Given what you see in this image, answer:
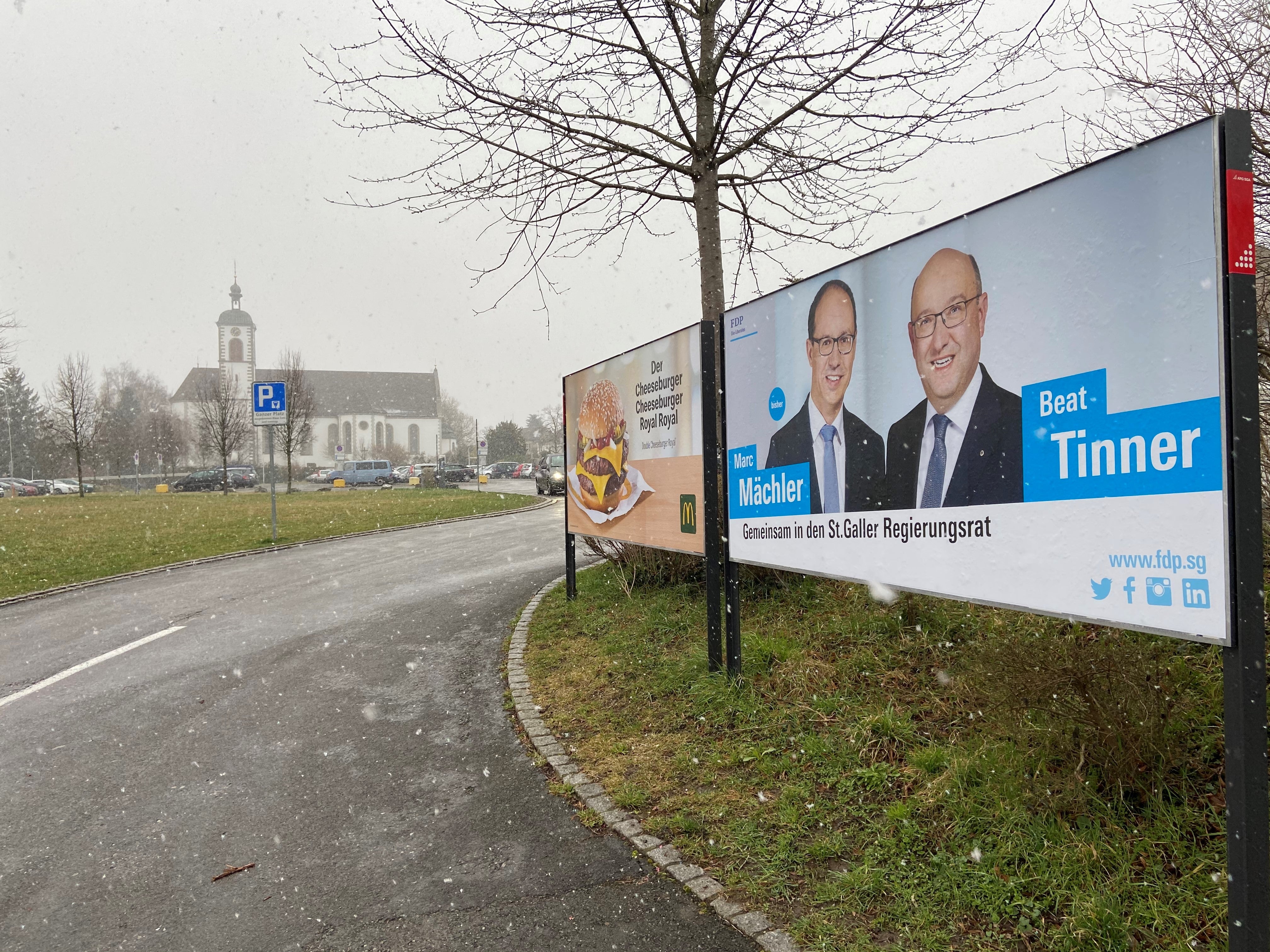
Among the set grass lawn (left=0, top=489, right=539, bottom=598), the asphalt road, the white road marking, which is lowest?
the asphalt road

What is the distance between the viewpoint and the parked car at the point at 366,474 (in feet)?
175

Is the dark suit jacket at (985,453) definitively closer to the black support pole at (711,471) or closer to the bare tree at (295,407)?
the black support pole at (711,471)

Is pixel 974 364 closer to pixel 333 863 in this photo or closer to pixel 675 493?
pixel 675 493

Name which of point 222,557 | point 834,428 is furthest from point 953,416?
point 222,557

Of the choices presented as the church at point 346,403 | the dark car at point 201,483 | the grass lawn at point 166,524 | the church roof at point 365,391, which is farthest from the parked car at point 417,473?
the church roof at point 365,391

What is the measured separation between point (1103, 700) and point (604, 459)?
5063mm

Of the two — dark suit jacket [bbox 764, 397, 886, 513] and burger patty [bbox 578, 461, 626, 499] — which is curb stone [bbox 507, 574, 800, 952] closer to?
dark suit jacket [bbox 764, 397, 886, 513]

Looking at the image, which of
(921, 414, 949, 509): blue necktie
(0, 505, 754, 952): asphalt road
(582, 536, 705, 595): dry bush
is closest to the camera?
(0, 505, 754, 952): asphalt road

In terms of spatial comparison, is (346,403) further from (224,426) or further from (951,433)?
(951,433)

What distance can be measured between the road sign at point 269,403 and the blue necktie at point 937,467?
14.8 metres

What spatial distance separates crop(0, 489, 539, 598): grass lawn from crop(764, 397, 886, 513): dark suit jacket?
11.3 m

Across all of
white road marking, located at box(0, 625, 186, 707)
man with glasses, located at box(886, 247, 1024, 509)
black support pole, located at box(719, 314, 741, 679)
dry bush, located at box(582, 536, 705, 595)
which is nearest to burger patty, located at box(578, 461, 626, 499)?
dry bush, located at box(582, 536, 705, 595)

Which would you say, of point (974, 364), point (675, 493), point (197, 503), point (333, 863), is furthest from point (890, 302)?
point (197, 503)

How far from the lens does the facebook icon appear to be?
2.24m
